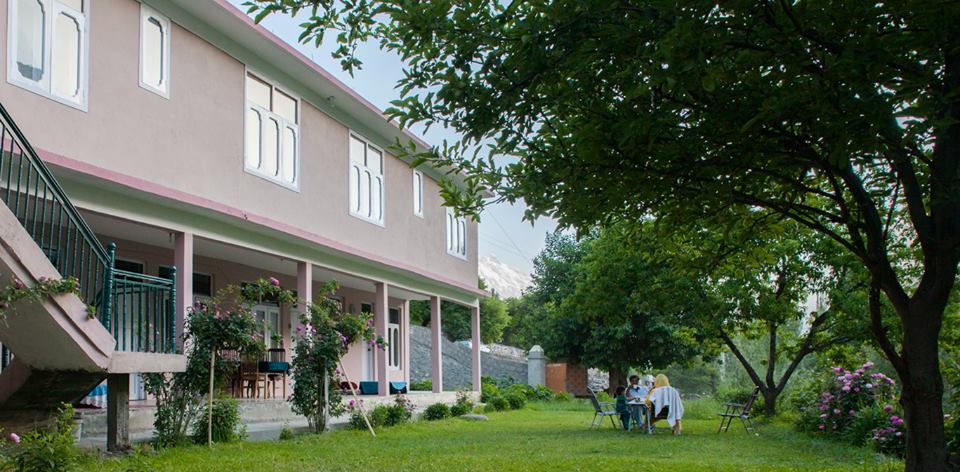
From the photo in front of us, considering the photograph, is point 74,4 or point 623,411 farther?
point 623,411

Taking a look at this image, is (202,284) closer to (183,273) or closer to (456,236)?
(183,273)

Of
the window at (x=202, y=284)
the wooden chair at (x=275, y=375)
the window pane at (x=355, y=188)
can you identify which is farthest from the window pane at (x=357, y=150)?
the wooden chair at (x=275, y=375)

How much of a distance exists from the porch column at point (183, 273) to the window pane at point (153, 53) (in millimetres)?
2318

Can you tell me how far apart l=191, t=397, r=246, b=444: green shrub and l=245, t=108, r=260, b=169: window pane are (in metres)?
4.52

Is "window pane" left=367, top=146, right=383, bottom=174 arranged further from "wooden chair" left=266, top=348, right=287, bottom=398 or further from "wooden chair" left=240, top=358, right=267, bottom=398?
"wooden chair" left=240, top=358, right=267, bottom=398

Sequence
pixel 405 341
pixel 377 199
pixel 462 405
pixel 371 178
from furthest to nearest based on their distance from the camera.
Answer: pixel 405 341, pixel 462 405, pixel 377 199, pixel 371 178

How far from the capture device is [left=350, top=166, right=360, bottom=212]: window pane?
19.1 metres

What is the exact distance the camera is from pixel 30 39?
10875 mm

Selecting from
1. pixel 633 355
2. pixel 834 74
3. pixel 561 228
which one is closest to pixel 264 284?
pixel 561 228

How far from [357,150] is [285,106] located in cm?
336

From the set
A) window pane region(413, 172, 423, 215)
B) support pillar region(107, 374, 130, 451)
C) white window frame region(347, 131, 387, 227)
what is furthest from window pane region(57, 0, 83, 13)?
window pane region(413, 172, 423, 215)

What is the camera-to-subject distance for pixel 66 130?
11117 mm

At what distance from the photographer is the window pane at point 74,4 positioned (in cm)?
1130

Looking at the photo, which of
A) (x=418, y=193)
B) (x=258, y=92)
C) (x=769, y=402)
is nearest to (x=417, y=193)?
(x=418, y=193)
